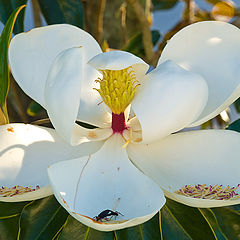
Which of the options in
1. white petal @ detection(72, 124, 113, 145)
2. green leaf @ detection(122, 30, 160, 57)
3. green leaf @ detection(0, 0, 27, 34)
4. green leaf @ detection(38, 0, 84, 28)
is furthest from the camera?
green leaf @ detection(122, 30, 160, 57)

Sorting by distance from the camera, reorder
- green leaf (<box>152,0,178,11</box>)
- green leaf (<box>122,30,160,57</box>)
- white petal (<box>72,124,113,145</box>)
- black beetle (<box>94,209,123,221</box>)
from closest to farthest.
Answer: black beetle (<box>94,209,123,221</box>) < white petal (<box>72,124,113,145</box>) < green leaf (<box>122,30,160,57</box>) < green leaf (<box>152,0,178,11</box>)

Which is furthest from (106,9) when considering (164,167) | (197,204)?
(197,204)

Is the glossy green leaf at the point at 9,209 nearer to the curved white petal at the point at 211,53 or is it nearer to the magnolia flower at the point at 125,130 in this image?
the magnolia flower at the point at 125,130

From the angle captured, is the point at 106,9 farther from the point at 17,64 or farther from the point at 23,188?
the point at 23,188

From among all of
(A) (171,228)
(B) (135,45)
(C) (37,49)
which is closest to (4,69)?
(C) (37,49)

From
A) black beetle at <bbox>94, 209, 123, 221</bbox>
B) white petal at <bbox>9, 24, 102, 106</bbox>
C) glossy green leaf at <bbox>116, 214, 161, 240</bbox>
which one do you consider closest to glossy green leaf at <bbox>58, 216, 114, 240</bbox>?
glossy green leaf at <bbox>116, 214, 161, 240</bbox>

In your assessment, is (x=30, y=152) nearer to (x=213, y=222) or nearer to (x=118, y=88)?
(x=118, y=88)

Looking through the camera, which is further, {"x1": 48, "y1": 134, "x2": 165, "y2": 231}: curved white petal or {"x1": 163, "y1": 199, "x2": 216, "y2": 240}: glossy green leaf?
{"x1": 163, "y1": 199, "x2": 216, "y2": 240}: glossy green leaf

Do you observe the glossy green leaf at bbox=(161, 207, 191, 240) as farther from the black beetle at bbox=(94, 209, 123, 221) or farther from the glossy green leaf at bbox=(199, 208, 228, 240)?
the black beetle at bbox=(94, 209, 123, 221)
